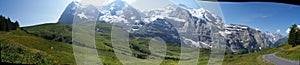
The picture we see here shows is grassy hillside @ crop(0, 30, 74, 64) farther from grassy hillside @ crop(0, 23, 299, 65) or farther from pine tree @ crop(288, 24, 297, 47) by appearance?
pine tree @ crop(288, 24, 297, 47)

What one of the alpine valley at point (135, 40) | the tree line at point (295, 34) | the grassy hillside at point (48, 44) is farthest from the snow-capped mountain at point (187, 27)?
the tree line at point (295, 34)

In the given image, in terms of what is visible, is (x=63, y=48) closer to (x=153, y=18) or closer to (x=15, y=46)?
(x=15, y=46)

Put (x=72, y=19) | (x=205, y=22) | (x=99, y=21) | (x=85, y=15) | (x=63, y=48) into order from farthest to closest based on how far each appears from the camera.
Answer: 1. (x=63, y=48)
2. (x=205, y=22)
3. (x=99, y=21)
4. (x=85, y=15)
5. (x=72, y=19)

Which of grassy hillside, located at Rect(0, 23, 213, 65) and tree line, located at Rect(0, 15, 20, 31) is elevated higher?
tree line, located at Rect(0, 15, 20, 31)

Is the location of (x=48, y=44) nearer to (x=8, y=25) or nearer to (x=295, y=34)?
(x=8, y=25)

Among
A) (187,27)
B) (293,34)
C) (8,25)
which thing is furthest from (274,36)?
(8,25)

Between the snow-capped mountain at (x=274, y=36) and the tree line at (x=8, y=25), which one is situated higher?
the tree line at (x=8, y=25)

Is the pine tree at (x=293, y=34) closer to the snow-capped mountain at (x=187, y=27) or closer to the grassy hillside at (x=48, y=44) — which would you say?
the snow-capped mountain at (x=187, y=27)

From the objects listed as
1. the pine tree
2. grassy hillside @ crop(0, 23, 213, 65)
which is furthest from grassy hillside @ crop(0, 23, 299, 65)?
the pine tree

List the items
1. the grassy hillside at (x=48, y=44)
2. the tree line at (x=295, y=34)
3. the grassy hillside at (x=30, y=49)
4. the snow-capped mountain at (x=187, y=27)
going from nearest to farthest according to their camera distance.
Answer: the tree line at (x=295, y=34)
the grassy hillside at (x=30, y=49)
the grassy hillside at (x=48, y=44)
the snow-capped mountain at (x=187, y=27)

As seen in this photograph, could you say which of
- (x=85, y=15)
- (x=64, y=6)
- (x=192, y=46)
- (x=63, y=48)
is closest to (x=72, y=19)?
(x=85, y=15)

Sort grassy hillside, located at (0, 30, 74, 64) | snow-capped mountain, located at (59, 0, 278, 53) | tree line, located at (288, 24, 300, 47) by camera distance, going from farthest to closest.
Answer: snow-capped mountain, located at (59, 0, 278, 53) → grassy hillside, located at (0, 30, 74, 64) → tree line, located at (288, 24, 300, 47)
